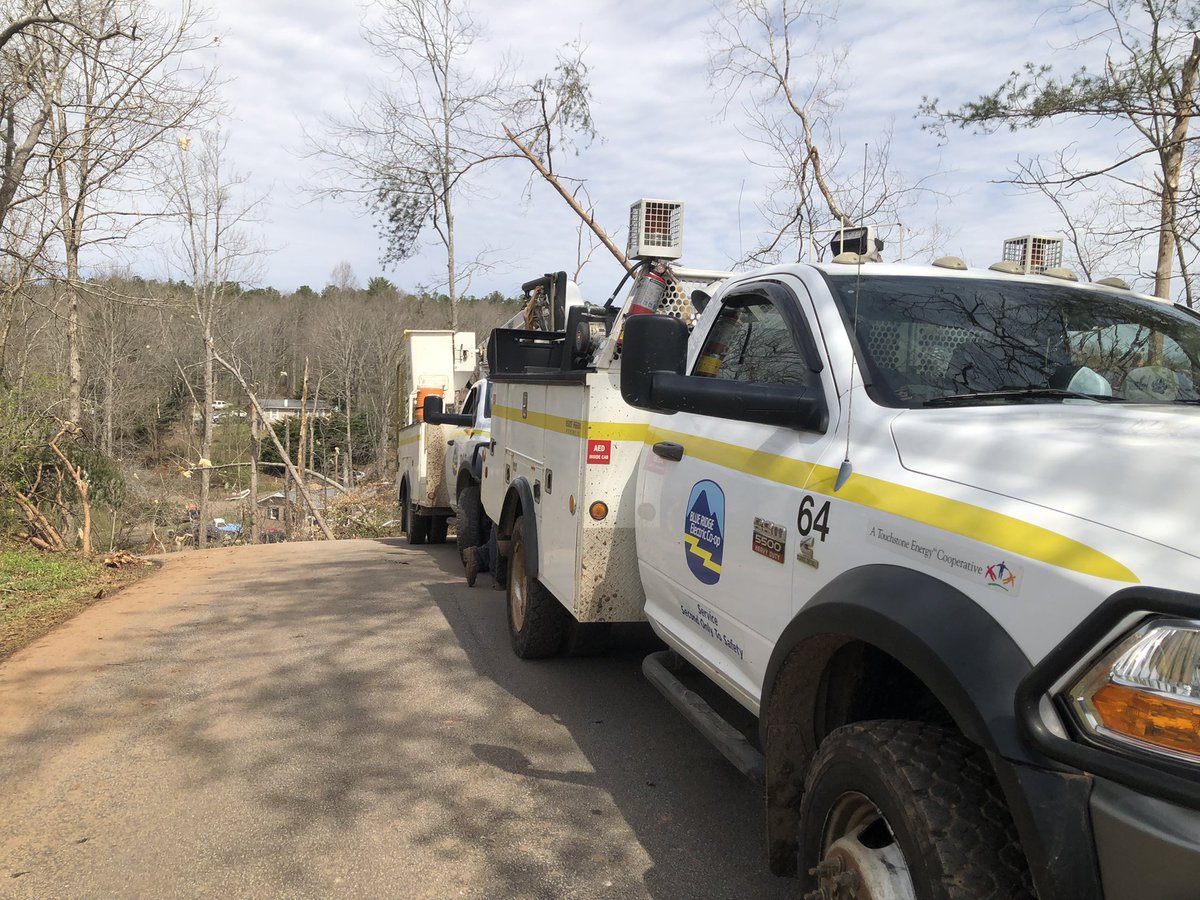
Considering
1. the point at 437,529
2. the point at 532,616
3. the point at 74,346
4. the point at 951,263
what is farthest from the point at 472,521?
the point at 74,346

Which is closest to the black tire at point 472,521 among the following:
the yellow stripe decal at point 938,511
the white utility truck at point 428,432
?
the white utility truck at point 428,432

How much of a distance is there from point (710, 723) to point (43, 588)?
7.85 m

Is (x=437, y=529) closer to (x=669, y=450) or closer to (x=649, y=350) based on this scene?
(x=669, y=450)

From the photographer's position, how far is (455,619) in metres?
7.34

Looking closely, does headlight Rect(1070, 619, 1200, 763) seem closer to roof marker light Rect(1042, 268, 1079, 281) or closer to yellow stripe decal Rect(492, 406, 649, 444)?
roof marker light Rect(1042, 268, 1079, 281)

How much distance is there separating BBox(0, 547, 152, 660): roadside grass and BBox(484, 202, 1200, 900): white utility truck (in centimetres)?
532

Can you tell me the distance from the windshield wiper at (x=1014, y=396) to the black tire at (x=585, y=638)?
11.3 feet

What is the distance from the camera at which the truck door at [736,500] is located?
2877 millimetres

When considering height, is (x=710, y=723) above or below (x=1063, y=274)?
below

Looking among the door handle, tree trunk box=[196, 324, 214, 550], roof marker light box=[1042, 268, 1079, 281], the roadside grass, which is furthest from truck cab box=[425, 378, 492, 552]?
tree trunk box=[196, 324, 214, 550]

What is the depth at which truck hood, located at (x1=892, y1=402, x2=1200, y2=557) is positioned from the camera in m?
1.73

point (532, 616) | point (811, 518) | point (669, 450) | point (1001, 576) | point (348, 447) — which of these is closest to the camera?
point (1001, 576)

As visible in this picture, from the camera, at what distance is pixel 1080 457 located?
6.46 feet

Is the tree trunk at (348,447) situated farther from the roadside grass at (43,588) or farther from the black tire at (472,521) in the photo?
the black tire at (472,521)
